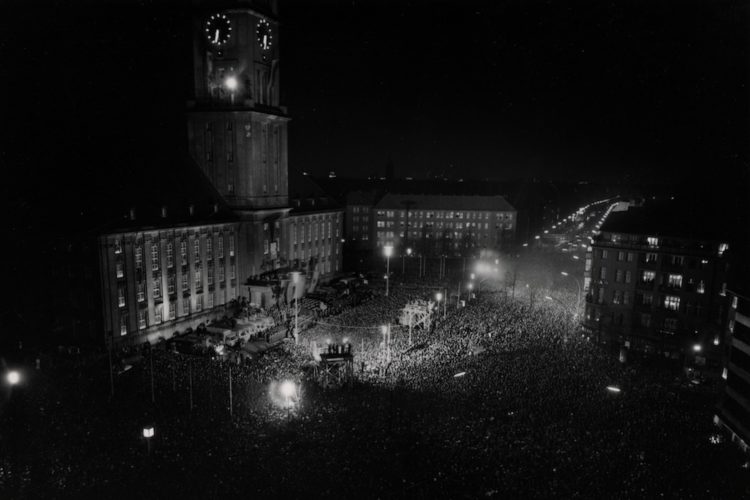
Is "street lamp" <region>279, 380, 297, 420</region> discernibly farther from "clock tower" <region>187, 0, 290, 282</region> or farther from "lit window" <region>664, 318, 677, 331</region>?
"lit window" <region>664, 318, 677, 331</region>

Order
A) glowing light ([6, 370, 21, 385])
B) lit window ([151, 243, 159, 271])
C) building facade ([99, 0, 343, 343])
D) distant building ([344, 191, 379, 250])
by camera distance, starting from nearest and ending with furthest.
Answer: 1. glowing light ([6, 370, 21, 385])
2. lit window ([151, 243, 159, 271])
3. building facade ([99, 0, 343, 343])
4. distant building ([344, 191, 379, 250])

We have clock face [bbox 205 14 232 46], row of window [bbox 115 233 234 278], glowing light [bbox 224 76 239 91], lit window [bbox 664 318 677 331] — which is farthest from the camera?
glowing light [bbox 224 76 239 91]

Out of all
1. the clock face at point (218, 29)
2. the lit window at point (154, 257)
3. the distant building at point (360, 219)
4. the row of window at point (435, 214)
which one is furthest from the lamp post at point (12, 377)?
the row of window at point (435, 214)

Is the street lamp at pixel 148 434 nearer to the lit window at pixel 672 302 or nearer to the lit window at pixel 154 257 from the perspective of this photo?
the lit window at pixel 154 257

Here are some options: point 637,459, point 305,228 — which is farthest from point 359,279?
point 637,459

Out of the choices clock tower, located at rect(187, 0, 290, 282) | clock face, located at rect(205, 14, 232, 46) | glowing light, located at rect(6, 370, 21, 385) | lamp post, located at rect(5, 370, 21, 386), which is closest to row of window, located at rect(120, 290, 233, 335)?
clock tower, located at rect(187, 0, 290, 282)

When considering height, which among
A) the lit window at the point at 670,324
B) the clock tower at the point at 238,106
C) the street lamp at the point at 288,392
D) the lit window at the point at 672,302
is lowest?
the lit window at the point at 670,324
